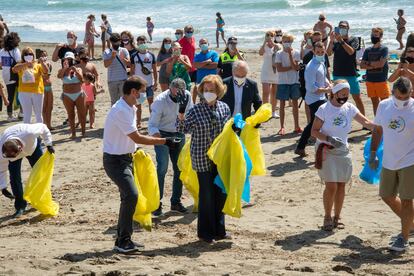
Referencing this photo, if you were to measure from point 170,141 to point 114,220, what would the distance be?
1.73 m

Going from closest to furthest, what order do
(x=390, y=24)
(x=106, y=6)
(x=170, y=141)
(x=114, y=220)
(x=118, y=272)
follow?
(x=118, y=272), (x=170, y=141), (x=114, y=220), (x=390, y=24), (x=106, y=6)

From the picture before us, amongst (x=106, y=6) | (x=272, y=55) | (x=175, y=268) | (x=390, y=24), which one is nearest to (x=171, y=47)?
(x=272, y=55)

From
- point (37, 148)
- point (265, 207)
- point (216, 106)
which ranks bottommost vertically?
point (265, 207)

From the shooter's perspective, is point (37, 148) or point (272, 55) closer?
point (37, 148)

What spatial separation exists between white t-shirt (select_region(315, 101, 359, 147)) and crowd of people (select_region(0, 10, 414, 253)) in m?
0.01

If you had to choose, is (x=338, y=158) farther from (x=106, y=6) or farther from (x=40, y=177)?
(x=106, y=6)

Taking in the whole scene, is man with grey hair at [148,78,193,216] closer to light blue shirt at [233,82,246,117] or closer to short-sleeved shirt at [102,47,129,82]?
light blue shirt at [233,82,246,117]

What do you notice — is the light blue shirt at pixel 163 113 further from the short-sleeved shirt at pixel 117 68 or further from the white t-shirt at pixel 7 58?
the white t-shirt at pixel 7 58

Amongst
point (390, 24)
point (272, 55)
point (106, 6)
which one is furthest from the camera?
point (106, 6)

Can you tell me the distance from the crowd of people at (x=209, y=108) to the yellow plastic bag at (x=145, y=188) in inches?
16.4

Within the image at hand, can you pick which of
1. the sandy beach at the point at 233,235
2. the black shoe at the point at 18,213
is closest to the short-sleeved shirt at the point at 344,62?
the sandy beach at the point at 233,235

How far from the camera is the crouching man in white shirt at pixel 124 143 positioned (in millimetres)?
8742

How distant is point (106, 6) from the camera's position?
5347cm

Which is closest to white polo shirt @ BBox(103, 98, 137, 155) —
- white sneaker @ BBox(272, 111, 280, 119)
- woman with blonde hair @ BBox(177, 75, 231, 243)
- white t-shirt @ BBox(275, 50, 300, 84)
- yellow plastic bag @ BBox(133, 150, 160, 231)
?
yellow plastic bag @ BBox(133, 150, 160, 231)
